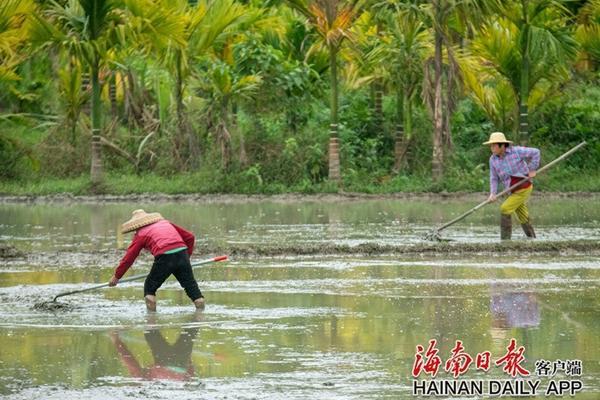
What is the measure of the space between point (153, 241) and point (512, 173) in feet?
24.9

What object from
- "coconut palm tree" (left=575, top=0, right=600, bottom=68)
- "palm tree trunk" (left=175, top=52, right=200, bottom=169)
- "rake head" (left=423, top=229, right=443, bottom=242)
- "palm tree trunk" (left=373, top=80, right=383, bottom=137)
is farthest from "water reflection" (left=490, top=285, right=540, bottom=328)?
"palm tree trunk" (left=373, top=80, right=383, bottom=137)

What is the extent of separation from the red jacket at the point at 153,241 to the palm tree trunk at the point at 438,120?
570 inches

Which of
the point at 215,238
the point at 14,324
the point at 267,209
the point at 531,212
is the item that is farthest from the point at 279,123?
the point at 14,324

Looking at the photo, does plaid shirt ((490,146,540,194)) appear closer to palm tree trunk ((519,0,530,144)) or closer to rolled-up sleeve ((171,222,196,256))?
rolled-up sleeve ((171,222,196,256))

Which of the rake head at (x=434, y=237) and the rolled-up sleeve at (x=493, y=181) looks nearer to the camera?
the rake head at (x=434, y=237)

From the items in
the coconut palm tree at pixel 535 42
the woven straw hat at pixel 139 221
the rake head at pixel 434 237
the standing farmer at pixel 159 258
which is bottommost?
the rake head at pixel 434 237

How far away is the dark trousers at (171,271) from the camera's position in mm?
12703

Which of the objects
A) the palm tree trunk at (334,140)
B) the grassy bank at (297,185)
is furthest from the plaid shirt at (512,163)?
the palm tree trunk at (334,140)

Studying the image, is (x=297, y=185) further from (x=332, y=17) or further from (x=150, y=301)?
(x=150, y=301)

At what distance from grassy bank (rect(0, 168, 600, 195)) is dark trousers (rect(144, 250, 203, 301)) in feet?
48.6

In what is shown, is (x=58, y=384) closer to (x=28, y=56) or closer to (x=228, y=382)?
(x=228, y=382)

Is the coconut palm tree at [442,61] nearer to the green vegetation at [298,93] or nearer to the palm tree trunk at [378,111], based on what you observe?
the green vegetation at [298,93]

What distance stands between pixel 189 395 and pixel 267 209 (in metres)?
16.3

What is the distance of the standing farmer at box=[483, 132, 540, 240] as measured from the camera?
61.5 feet
